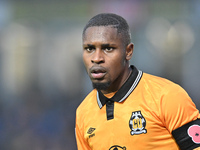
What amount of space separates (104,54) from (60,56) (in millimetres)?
4128

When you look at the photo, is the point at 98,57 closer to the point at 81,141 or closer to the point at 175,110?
the point at 175,110

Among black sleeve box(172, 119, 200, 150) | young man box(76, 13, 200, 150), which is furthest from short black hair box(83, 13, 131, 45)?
black sleeve box(172, 119, 200, 150)

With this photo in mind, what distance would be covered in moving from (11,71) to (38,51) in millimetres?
674

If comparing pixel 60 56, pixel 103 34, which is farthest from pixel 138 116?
pixel 60 56

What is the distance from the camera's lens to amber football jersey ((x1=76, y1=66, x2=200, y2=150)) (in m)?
1.95

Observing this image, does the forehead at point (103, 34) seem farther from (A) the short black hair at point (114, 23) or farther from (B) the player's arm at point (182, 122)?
(B) the player's arm at point (182, 122)

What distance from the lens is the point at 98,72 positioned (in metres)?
2.13

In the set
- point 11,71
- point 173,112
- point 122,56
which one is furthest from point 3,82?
point 173,112

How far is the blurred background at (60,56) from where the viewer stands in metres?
5.68

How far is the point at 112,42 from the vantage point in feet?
6.94

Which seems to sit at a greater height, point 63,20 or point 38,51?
point 63,20

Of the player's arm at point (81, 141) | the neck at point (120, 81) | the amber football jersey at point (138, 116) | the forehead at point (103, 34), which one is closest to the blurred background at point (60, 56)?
the player's arm at point (81, 141)

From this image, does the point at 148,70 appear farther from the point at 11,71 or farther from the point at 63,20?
the point at 11,71

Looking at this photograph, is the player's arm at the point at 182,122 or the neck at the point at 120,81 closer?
the player's arm at the point at 182,122
